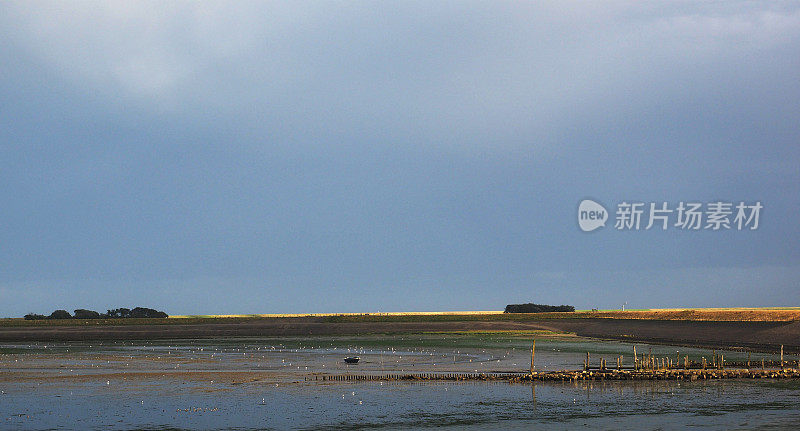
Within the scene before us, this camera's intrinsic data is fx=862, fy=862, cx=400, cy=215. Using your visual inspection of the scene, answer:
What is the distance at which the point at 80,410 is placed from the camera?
1747 inches

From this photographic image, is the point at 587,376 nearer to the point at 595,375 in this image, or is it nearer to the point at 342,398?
the point at 595,375

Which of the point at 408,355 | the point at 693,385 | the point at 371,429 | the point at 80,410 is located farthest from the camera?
the point at 408,355

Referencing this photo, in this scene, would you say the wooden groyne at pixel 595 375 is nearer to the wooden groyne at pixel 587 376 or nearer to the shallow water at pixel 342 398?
the wooden groyne at pixel 587 376

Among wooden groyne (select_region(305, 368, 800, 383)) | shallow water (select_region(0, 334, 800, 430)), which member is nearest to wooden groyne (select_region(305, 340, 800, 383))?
wooden groyne (select_region(305, 368, 800, 383))

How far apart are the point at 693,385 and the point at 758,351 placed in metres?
33.1

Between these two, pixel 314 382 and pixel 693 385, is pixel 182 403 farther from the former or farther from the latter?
pixel 693 385

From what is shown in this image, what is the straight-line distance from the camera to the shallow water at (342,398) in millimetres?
40688

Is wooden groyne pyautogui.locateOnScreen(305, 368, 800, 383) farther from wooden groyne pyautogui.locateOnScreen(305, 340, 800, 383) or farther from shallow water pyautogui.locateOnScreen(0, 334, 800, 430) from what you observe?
shallow water pyautogui.locateOnScreen(0, 334, 800, 430)

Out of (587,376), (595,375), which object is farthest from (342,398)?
(595,375)

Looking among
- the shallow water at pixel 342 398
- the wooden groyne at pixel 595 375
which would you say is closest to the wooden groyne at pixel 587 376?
the wooden groyne at pixel 595 375

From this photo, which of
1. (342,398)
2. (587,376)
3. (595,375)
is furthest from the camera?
(595,375)

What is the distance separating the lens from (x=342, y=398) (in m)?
48.8

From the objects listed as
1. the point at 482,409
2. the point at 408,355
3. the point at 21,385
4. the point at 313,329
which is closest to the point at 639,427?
the point at 482,409

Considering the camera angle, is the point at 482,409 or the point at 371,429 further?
the point at 482,409
